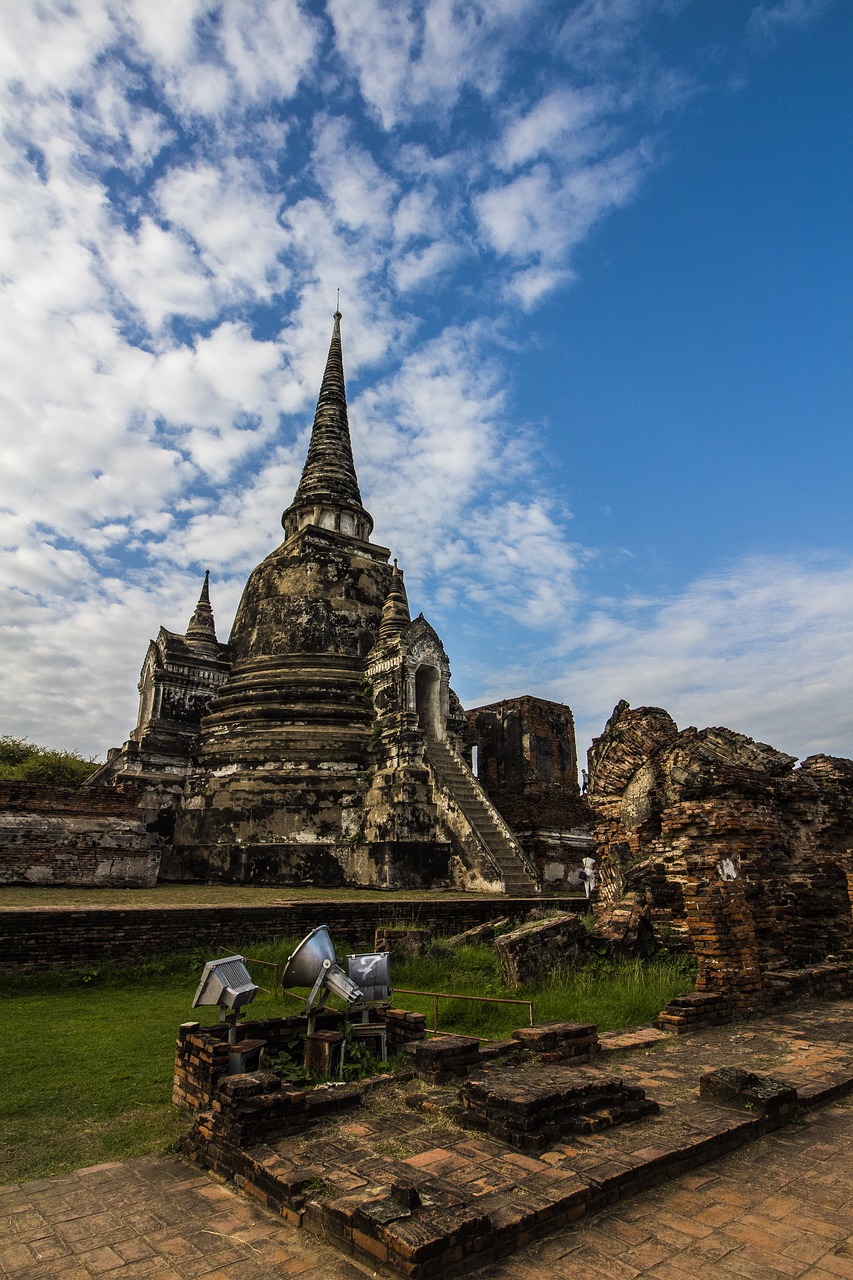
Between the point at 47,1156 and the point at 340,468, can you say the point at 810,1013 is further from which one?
the point at 340,468

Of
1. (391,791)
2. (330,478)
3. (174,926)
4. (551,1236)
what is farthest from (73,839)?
(330,478)

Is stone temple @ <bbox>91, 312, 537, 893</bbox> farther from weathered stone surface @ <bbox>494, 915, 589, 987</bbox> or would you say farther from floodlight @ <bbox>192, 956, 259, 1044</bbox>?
floodlight @ <bbox>192, 956, 259, 1044</bbox>

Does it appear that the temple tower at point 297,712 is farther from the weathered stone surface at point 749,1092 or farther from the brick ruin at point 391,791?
the weathered stone surface at point 749,1092

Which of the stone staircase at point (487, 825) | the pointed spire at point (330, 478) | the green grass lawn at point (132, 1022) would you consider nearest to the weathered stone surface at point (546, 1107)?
the green grass lawn at point (132, 1022)

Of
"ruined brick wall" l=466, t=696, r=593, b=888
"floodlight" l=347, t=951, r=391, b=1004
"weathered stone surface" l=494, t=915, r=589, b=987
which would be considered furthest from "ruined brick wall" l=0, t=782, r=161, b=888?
"ruined brick wall" l=466, t=696, r=593, b=888

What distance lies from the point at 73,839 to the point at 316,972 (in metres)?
9.85

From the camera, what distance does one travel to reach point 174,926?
29.7ft

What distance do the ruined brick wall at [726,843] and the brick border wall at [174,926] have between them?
9.63ft

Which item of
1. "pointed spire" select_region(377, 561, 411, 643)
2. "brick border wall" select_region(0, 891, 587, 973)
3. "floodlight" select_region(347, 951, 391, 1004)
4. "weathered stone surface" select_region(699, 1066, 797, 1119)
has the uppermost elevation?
"pointed spire" select_region(377, 561, 411, 643)

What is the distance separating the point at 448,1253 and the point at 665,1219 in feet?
3.43

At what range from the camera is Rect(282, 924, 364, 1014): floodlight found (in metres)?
5.25

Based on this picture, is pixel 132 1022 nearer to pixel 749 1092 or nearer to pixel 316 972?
pixel 316 972

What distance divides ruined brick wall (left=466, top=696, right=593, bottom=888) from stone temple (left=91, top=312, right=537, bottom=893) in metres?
2.61

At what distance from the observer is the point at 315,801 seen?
16.6 m
